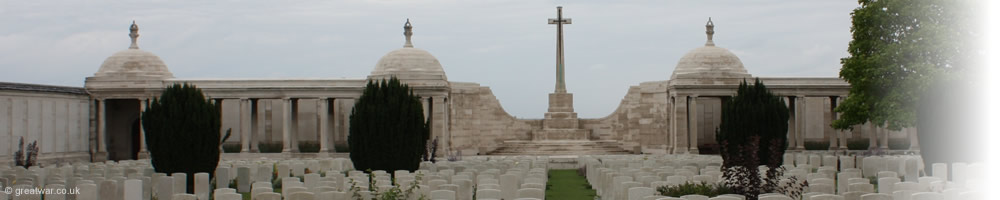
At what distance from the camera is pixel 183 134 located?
2378 centimetres

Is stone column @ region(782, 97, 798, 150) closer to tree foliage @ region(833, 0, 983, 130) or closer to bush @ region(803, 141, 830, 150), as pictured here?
bush @ region(803, 141, 830, 150)

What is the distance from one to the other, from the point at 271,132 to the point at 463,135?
10.6m

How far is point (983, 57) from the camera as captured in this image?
2798cm

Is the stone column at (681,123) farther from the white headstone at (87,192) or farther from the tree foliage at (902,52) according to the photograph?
the white headstone at (87,192)

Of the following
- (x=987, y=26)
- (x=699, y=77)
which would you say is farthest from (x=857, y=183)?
(x=699, y=77)

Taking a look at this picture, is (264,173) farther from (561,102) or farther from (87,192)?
(561,102)

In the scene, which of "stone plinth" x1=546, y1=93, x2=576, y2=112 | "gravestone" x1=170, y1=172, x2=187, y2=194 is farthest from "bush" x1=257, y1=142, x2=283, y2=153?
"gravestone" x1=170, y1=172, x2=187, y2=194

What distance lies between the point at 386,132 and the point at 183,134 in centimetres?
543

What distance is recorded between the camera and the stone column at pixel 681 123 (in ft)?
145

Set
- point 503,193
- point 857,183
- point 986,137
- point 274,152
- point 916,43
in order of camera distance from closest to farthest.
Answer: point 857,183, point 503,193, point 986,137, point 916,43, point 274,152

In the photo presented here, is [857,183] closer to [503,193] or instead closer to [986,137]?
[503,193]

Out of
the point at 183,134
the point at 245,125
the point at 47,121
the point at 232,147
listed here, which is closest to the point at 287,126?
the point at 245,125

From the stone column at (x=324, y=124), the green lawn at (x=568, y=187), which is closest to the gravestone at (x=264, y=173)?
the green lawn at (x=568, y=187)

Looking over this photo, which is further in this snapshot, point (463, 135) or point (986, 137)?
point (463, 135)
